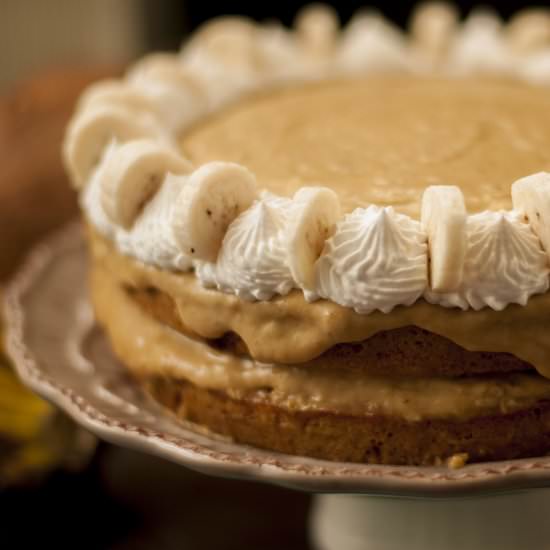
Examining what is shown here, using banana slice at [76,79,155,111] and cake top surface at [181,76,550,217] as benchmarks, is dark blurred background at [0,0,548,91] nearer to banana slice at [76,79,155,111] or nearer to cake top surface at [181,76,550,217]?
cake top surface at [181,76,550,217]

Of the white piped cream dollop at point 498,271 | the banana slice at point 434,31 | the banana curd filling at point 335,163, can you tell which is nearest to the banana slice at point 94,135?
the banana curd filling at point 335,163

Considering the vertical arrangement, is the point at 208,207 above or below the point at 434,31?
above

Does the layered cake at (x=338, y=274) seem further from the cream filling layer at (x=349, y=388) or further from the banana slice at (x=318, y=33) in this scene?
the banana slice at (x=318, y=33)

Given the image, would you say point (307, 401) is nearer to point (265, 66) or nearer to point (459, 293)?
point (459, 293)

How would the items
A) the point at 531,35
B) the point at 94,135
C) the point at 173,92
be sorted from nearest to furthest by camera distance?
the point at 94,135 < the point at 173,92 < the point at 531,35

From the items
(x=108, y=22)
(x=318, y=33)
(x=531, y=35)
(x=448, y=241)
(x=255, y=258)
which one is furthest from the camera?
(x=108, y=22)

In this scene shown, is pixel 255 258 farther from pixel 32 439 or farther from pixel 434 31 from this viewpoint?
pixel 434 31

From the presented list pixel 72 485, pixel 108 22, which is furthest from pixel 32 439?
pixel 108 22
